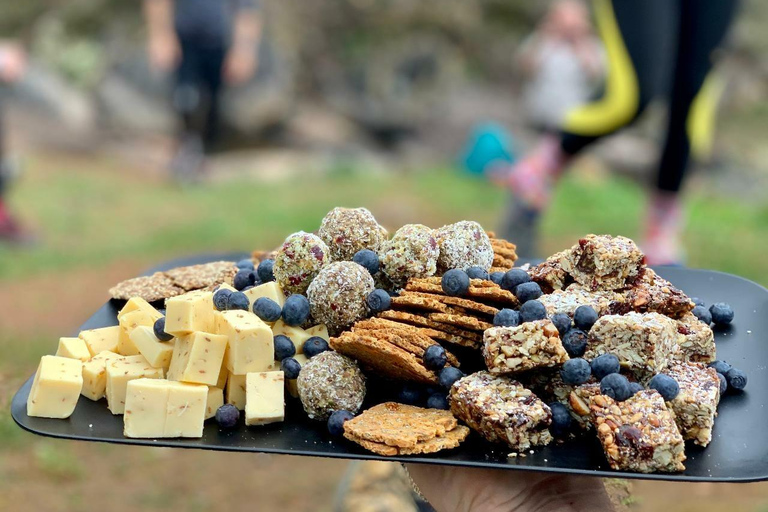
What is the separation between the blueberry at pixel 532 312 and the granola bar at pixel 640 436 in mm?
207

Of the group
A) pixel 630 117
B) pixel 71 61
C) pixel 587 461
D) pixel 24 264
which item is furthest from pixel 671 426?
pixel 71 61

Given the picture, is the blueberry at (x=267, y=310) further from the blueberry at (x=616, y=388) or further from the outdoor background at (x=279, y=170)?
the outdoor background at (x=279, y=170)

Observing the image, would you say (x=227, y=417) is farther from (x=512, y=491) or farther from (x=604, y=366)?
(x=604, y=366)

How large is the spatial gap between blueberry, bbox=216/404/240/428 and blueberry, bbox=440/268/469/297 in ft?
1.54

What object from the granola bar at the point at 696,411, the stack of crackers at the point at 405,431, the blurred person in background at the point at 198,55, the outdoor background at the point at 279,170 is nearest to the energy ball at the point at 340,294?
the stack of crackers at the point at 405,431

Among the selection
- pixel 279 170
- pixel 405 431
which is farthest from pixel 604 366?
pixel 279 170

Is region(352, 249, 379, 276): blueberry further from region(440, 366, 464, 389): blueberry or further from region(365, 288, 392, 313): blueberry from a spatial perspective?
region(440, 366, 464, 389): blueberry

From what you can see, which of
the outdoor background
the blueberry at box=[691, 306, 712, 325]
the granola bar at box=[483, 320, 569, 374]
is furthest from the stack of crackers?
the outdoor background

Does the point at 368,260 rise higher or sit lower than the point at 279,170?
lower

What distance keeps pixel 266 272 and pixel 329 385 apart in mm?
445

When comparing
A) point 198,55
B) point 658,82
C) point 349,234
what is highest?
point 198,55

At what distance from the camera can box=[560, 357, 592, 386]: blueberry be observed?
1.55 meters

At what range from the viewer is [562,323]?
1.64 m

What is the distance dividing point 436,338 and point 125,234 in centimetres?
450
